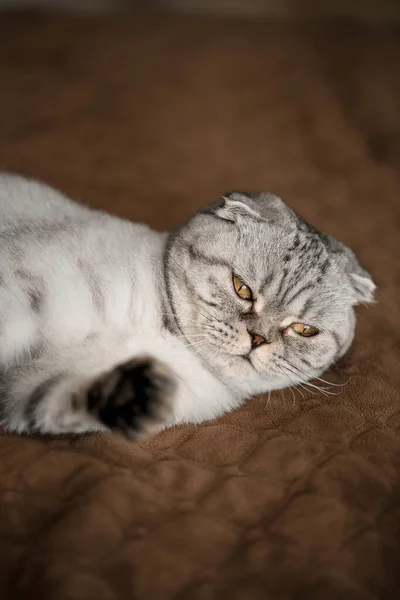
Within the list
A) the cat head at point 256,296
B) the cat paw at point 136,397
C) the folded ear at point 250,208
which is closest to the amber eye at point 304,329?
the cat head at point 256,296

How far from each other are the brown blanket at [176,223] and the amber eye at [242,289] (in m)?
0.37

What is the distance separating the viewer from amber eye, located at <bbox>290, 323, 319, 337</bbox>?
6.22 feet

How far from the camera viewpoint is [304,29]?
161 inches

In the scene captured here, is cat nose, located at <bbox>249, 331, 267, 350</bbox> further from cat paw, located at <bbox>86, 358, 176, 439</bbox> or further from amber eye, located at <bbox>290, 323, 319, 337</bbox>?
cat paw, located at <bbox>86, 358, 176, 439</bbox>

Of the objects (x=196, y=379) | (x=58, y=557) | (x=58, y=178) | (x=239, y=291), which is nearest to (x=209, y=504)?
(x=58, y=557)

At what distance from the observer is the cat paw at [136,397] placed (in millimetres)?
1379

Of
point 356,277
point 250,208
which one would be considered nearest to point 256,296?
point 250,208

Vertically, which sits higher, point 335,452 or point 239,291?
point 239,291

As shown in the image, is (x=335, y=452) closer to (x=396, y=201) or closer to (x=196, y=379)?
Result: (x=196, y=379)

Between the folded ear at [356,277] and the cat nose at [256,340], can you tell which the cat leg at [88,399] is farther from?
the folded ear at [356,277]

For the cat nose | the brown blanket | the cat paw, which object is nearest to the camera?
the brown blanket

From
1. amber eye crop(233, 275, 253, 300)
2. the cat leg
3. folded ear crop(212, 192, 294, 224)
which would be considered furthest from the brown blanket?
folded ear crop(212, 192, 294, 224)

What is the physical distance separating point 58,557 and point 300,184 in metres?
2.37

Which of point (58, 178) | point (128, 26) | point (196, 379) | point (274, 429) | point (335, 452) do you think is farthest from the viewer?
point (128, 26)
